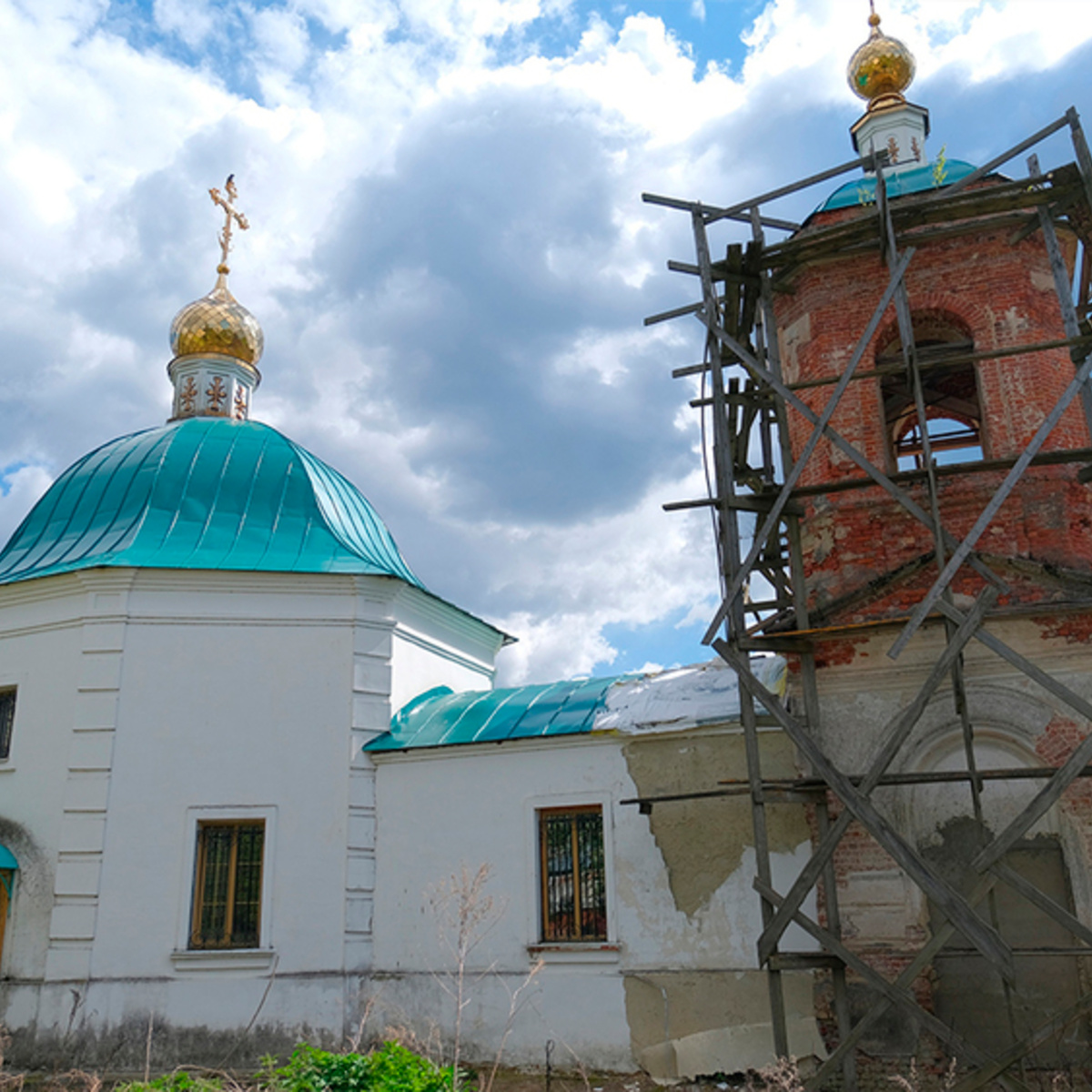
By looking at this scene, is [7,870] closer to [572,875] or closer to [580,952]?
[572,875]

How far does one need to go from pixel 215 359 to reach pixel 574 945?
9707 millimetres

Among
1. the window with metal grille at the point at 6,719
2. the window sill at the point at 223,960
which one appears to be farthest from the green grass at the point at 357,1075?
the window with metal grille at the point at 6,719

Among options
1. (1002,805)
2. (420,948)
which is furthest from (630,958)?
(1002,805)

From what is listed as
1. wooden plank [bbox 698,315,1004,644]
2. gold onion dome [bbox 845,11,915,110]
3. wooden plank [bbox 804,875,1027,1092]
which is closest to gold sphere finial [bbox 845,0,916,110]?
gold onion dome [bbox 845,11,915,110]

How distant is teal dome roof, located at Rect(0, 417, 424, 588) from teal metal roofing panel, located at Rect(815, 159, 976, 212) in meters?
5.79

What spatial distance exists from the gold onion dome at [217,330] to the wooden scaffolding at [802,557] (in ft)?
26.2

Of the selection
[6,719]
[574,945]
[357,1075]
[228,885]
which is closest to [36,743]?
[6,719]

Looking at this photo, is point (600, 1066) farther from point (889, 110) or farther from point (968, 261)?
point (889, 110)

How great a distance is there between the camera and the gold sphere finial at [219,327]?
1481cm

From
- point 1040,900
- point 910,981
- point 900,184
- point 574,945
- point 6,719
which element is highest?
point 900,184

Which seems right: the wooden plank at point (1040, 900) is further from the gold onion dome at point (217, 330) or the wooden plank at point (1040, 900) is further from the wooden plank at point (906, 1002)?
the gold onion dome at point (217, 330)

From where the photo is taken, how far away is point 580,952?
917 centimetres

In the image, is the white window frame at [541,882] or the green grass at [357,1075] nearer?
the green grass at [357,1075]

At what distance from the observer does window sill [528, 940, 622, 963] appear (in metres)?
9.08
